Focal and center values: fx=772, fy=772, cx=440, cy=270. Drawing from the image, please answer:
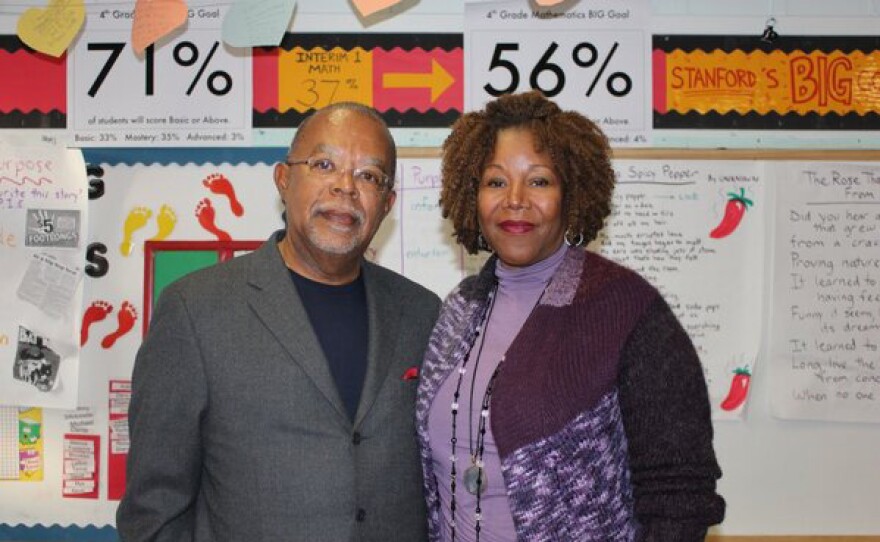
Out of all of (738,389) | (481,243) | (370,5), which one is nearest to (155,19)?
(370,5)

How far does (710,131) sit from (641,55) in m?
0.31

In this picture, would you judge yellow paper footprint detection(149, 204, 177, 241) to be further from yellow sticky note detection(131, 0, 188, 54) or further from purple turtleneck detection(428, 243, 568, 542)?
purple turtleneck detection(428, 243, 568, 542)

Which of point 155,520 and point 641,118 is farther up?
point 641,118

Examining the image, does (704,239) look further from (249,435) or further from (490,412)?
(249,435)

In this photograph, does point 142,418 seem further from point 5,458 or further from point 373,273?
point 5,458

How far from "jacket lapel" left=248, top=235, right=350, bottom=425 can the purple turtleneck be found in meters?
0.20

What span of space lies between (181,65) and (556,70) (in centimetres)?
113

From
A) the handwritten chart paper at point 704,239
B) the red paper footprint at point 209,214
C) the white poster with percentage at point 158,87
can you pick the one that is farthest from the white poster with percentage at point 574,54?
the red paper footprint at point 209,214

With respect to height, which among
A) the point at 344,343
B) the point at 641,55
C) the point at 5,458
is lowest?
the point at 5,458

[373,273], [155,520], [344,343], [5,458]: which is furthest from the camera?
[5,458]

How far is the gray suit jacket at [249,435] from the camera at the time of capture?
57.8 inches

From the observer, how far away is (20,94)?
2.33 metres

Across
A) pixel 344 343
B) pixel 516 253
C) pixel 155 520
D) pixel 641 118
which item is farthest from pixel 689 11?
pixel 155 520

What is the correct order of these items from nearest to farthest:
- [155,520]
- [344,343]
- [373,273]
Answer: [155,520] → [344,343] → [373,273]
